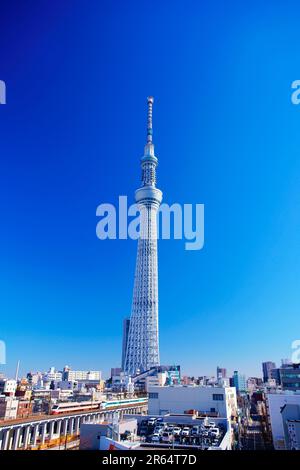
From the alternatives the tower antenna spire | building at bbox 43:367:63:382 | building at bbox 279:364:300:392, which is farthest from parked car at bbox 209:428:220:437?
building at bbox 43:367:63:382

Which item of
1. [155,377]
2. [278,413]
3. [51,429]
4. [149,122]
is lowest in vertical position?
[51,429]

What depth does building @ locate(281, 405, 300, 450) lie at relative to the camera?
12.3 metres

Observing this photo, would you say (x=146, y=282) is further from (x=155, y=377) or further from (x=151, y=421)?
(x=151, y=421)

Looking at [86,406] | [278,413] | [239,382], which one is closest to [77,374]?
[239,382]

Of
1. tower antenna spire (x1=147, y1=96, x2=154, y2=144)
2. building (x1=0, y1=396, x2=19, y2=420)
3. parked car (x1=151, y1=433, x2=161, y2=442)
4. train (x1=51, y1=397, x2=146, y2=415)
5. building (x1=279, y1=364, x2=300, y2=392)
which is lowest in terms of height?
train (x1=51, y1=397, x2=146, y2=415)

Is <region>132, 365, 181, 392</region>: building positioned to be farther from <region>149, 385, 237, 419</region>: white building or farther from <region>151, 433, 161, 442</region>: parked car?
<region>151, 433, 161, 442</region>: parked car

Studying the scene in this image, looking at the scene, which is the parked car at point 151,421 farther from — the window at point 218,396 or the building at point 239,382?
the building at point 239,382

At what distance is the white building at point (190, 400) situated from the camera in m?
18.1

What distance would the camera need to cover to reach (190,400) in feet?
61.2

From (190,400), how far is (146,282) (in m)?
27.2

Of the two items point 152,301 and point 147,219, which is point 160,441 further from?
point 147,219

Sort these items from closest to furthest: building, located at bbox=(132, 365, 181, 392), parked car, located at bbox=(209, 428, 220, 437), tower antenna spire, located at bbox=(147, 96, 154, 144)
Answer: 1. parked car, located at bbox=(209, 428, 220, 437)
2. building, located at bbox=(132, 365, 181, 392)
3. tower antenna spire, located at bbox=(147, 96, 154, 144)

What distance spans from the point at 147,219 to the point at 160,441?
39477 millimetres

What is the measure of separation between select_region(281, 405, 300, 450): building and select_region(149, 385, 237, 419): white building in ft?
11.8
